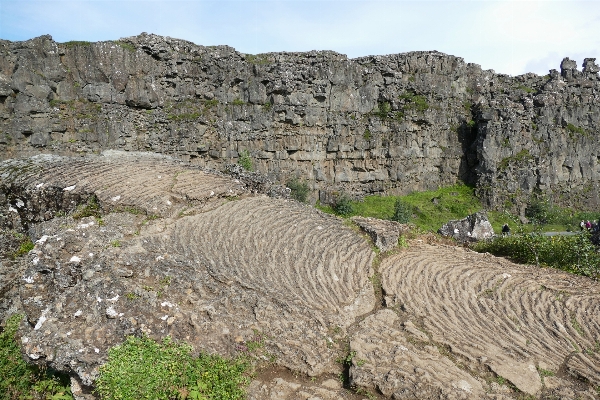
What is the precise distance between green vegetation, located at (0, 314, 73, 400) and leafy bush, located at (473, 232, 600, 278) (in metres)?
11.6

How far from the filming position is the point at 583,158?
32531 millimetres

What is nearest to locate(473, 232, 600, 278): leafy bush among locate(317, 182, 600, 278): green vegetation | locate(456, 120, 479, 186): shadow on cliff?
locate(317, 182, 600, 278): green vegetation

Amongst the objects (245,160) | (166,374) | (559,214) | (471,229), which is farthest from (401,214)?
(166,374)

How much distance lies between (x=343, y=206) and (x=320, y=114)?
22.3 ft

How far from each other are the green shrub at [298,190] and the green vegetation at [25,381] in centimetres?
2022

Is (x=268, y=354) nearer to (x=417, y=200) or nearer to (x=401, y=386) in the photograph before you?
(x=401, y=386)

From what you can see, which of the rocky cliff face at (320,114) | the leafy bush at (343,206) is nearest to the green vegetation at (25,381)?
the rocky cliff face at (320,114)

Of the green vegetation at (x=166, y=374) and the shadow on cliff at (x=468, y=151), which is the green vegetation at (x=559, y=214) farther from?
the green vegetation at (x=166, y=374)

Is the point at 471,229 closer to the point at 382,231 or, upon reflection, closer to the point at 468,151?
the point at 382,231

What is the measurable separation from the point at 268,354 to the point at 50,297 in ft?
14.4

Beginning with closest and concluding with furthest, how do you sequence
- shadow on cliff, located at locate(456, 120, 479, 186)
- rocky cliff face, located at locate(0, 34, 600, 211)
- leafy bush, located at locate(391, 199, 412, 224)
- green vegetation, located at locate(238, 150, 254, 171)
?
rocky cliff face, located at locate(0, 34, 600, 211), leafy bush, located at locate(391, 199, 412, 224), green vegetation, located at locate(238, 150, 254, 171), shadow on cliff, located at locate(456, 120, 479, 186)

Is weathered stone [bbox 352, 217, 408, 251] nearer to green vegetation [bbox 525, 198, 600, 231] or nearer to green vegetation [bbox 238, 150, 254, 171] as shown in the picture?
green vegetation [bbox 238, 150, 254, 171]

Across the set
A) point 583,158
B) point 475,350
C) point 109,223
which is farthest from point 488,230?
point 583,158

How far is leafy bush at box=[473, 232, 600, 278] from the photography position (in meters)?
11.4
